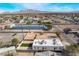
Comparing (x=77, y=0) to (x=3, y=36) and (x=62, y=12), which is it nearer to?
(x=62, y=12)

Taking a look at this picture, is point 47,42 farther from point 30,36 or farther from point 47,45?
point 30,36

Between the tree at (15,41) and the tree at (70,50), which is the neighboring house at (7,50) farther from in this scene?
the tree at (70,50)

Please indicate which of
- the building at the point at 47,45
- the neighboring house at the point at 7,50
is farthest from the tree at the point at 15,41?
the building at the point at 47,45

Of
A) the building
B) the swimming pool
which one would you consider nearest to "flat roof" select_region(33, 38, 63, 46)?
the building

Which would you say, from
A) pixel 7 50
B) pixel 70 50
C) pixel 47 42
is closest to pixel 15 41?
pixel 7 50

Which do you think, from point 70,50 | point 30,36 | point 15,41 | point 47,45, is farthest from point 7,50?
point 70,50

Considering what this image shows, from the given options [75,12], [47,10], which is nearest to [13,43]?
[47,10]

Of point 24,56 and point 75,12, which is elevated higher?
point 75,12

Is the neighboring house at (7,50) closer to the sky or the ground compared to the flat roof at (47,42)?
closer to the ground

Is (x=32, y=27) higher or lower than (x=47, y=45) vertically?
higher

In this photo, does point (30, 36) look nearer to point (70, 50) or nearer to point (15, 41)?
point (15, 41)

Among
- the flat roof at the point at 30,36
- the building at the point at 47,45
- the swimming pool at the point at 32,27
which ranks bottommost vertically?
the building at the point at 47,45
